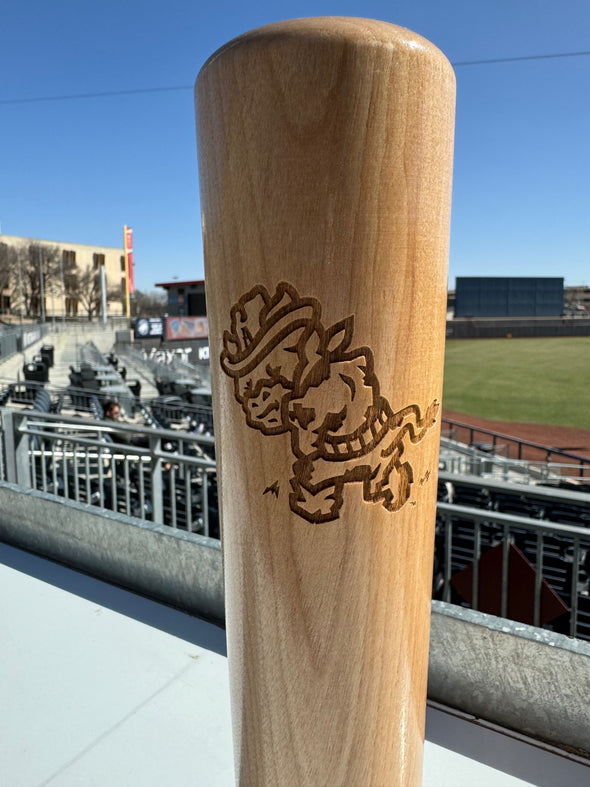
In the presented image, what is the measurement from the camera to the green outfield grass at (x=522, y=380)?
3566cm

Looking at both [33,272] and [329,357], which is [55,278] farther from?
[329,357]

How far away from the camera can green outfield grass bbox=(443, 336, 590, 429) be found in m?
35.7

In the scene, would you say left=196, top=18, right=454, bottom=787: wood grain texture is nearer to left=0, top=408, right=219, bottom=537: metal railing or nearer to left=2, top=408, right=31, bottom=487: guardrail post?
left=0, top=408, right=219, bottom=537: metal railing

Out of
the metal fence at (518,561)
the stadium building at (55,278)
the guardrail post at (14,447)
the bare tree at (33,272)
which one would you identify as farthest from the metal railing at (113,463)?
the bare tree at (33,272)

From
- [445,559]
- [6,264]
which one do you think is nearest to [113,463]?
[445,559]

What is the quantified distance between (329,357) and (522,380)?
4831 centimetres

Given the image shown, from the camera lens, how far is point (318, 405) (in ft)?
3.26

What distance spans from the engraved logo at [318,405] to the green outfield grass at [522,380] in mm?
34535

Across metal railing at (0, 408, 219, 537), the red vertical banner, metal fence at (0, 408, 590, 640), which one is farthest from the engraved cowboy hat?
the red vertical banner

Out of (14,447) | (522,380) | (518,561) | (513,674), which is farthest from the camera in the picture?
(522,380)

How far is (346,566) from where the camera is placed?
104 cm

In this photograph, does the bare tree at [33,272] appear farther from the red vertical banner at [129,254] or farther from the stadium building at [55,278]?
the red vertical banner at [129,254]

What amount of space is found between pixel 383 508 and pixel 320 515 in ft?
0.38

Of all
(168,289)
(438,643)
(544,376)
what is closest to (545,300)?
(544,376)
